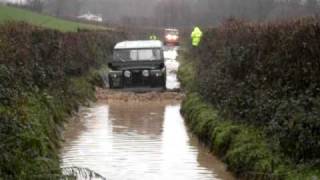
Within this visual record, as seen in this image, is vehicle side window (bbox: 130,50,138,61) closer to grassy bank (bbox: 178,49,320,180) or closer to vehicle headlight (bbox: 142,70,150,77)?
vehicle headlight (bbox: 142,70,150,77)

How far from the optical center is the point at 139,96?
2672 cm

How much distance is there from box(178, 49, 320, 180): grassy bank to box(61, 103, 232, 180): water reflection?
0.30 m

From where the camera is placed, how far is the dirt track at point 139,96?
26.3 metres

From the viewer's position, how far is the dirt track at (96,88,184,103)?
86.4 feet

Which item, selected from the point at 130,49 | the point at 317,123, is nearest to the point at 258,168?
the point at 317,123

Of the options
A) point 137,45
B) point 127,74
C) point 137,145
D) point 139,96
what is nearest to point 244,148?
point 137,145

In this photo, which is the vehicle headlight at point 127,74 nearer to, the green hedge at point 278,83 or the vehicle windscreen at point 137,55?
the vehicle windscreen at point 137,55

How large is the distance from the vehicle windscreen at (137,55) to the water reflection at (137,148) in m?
5.44

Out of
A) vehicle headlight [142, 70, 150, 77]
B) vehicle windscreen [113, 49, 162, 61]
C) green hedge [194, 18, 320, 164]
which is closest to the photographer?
green hedge [194, 18, 320, 164]

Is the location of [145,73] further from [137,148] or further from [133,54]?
[137,148]

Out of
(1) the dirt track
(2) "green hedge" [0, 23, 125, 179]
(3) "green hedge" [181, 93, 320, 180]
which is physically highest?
(2) "green hedge" [0, 23, 125, 179]

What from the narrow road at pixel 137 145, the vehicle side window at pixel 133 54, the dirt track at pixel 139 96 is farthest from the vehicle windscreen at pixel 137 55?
the narrow road at pixel 137 145

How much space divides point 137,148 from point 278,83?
3.86m

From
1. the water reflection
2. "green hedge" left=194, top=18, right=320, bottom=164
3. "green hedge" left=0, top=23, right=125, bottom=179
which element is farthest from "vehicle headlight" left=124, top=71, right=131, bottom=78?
"green hedge" left=194, top=18, right=320, bottom=164
